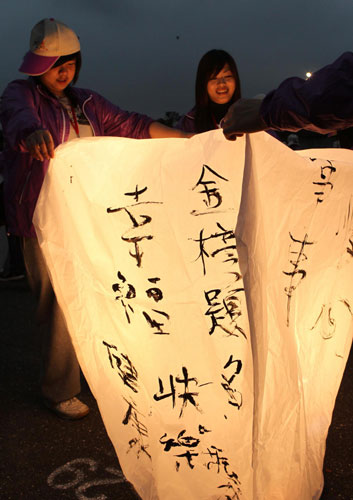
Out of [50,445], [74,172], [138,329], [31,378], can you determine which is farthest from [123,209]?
[31,378]

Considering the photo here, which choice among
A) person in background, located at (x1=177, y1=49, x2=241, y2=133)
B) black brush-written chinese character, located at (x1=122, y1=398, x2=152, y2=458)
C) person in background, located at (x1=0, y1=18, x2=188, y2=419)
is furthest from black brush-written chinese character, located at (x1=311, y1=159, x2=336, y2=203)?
person in background, located at (x1=177, y1=49, x2=241, y2=133)

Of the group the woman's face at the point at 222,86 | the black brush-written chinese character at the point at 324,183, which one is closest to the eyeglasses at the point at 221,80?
the woman's face at the point at 222,86

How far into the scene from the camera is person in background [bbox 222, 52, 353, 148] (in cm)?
117

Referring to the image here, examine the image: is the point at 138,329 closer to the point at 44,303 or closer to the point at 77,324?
the point at 77,324

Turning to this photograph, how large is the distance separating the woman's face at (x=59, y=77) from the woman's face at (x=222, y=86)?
0.80 meters

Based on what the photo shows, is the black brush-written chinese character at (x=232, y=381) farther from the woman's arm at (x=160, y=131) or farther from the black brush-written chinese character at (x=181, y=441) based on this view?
the woman's arm at (x=160, y=131)

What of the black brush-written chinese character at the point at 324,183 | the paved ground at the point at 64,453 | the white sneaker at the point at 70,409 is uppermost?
the black brush-written chinese character at the point at 324,183

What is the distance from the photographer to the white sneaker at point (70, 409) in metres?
2.28

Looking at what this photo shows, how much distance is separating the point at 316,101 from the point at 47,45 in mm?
1289

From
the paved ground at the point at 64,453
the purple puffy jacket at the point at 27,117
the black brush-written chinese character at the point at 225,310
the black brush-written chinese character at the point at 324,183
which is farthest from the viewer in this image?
the purple puffy jacket at the point at 27,117

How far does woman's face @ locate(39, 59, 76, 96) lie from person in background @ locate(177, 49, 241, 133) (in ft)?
2.52

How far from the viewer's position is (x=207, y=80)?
262cm

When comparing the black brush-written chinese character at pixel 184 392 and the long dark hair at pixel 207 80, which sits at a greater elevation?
the long dark hair at pixel 207 80

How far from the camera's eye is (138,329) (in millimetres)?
1507
